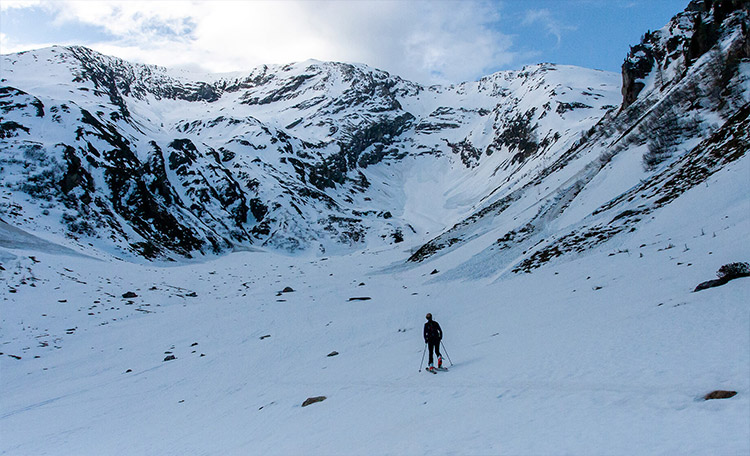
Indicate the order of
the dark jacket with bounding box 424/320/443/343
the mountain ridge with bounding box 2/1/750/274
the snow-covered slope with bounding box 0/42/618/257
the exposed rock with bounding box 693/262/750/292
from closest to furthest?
1. the exposed rock with bounding box 693/262/750/292
2. the dark jacket with bounding box 424/320/443/343
3. the mountain ridge with bounding box 2/1/750/274
4. the snow-covered slope with bounding box 0/42/618/257

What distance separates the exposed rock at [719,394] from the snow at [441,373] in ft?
0.36

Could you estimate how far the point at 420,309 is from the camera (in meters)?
19.9

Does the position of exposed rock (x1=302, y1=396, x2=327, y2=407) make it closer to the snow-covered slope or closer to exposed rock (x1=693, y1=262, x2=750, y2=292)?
exposed rock (x1=693, y1=262, x2=750, y2=292)

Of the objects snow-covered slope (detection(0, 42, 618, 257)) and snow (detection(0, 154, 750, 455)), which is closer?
snow (detection(0, 154, 750, 455))

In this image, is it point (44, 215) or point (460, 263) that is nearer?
point (460, 263)

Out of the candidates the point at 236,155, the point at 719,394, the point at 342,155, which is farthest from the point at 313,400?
the point at 342,155

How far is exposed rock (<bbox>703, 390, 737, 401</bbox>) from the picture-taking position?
15.0 feet

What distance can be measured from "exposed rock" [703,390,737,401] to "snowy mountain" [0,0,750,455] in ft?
0.38

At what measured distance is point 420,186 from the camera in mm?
149750

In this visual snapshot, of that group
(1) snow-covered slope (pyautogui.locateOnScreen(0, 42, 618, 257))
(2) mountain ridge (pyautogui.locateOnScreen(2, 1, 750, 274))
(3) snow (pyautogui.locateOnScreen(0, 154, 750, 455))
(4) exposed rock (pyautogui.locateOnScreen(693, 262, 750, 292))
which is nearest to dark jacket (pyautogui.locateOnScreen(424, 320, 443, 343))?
(3) snow (pyautogui.locateOnScreen(0, 154, 750, 455))

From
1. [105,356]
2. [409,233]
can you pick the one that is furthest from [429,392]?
[409,233]

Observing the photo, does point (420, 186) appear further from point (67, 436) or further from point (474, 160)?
point (67, 436)

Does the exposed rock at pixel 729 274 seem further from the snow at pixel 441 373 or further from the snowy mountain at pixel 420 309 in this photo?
the snow at pixel 441 373

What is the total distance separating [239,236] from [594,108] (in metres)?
92.4
